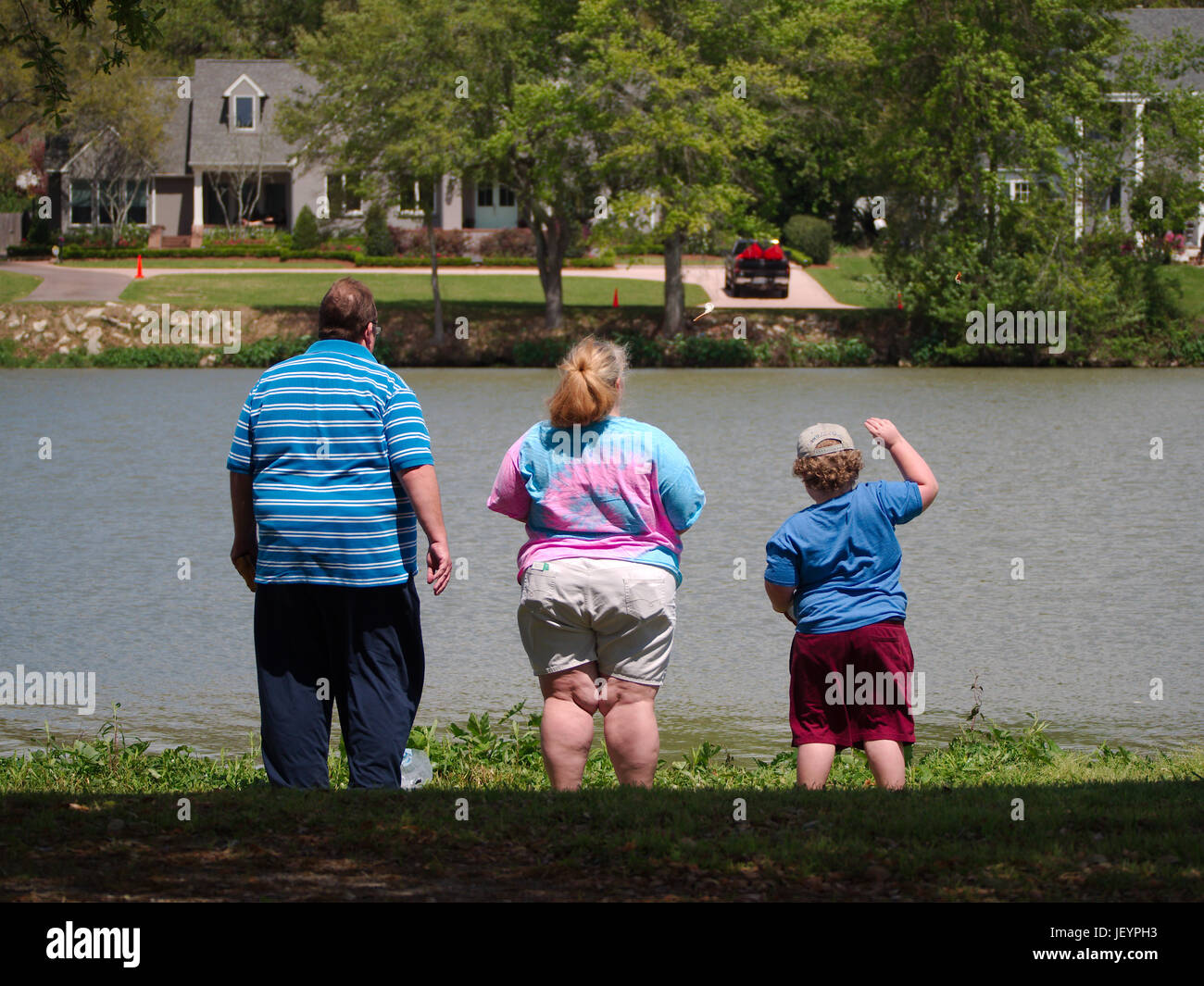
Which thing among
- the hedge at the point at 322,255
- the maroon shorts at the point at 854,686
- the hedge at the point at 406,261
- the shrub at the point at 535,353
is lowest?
the maroon shorts at the point at 854,686

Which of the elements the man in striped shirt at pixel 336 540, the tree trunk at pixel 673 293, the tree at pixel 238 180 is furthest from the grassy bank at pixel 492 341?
the man in striped shirt at pixel 336 540

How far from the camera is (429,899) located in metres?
4.29

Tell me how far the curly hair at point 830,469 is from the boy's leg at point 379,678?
158cm

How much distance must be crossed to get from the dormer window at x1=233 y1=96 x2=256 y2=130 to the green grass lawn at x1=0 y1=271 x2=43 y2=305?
16.0 m

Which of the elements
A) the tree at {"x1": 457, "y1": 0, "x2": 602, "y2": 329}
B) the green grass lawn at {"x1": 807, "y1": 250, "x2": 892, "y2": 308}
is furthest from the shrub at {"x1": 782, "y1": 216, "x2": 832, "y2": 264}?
the tree at {"x1": 457, "y1": 0, "x2": 602, "y2": 329}

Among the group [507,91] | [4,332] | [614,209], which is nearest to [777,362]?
[614,209]

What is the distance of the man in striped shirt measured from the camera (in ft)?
18.2

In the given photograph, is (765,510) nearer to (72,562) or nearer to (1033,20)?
(72,562)

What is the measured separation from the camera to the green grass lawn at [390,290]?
40938mm

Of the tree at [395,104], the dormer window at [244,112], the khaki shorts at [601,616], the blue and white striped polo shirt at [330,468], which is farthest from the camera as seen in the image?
the dormer window at [244,112]

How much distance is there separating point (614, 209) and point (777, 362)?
18.9ft

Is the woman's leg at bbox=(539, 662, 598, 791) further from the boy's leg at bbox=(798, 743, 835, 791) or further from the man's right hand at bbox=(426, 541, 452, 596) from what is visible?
the boy's leg at bbox=(798, 743, 835, 791)

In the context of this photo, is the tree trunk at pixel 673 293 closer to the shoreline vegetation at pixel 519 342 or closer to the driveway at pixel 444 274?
the shoreline vegetation at pixel 519 342

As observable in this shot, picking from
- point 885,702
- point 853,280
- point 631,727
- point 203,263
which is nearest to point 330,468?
point 631,727
